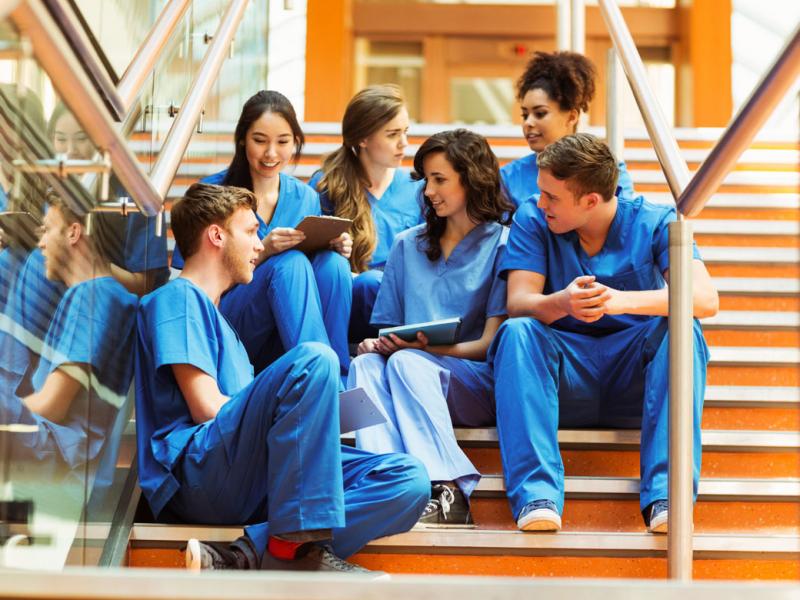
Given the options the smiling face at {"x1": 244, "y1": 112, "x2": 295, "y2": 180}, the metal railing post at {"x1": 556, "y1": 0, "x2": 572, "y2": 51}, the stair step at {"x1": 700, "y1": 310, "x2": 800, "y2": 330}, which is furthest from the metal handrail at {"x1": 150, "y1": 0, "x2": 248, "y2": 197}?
the metal railing post at {"x1": 556, "y1": 0, "x2": 572, "y2": 51}

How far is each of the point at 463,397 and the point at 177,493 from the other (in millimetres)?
708

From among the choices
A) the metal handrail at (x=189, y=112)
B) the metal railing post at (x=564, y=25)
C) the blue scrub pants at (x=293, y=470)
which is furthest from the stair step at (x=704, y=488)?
the metal railing post at (x=564, y=25)

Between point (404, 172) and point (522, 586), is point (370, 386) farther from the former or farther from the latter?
point (522, 586)

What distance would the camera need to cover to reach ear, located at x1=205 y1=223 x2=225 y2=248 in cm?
253

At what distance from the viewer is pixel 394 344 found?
2711 mm

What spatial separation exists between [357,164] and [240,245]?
1.09 meters

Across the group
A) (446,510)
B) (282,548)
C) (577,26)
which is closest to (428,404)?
(446,510)

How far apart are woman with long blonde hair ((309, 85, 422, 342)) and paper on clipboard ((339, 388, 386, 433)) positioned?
115cm

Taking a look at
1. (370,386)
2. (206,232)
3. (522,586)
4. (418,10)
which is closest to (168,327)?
(206,232)

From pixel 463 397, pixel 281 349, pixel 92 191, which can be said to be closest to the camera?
pixel 92 191

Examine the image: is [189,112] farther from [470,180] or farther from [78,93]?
[470,180]

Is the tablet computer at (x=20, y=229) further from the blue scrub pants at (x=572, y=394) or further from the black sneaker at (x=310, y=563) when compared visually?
the blue scrub pants at (x=572, y=394)

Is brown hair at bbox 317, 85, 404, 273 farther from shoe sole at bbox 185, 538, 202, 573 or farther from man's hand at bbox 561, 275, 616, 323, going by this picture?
shoe sole at bbox 185, 538, 202, 573

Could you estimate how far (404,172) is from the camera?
369 cm
